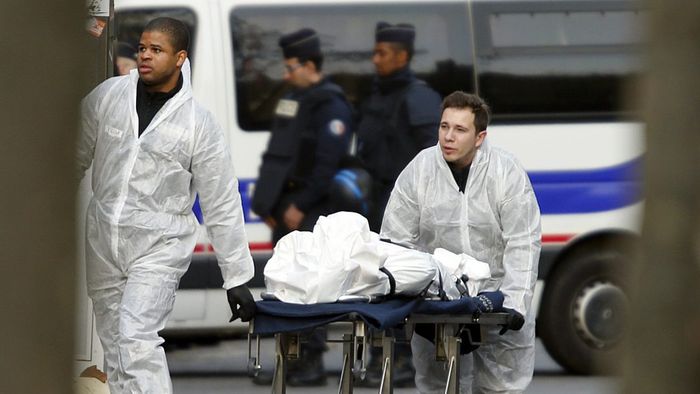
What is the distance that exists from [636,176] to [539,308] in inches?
349

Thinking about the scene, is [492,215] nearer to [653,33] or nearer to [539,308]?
[539,308]

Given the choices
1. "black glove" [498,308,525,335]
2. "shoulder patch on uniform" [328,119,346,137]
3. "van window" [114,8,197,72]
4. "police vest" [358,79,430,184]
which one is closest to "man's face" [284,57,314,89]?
"shoulder patch on uniform" [328,119,346,137]

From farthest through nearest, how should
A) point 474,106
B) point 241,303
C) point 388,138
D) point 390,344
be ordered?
point 388,138
point 474,106
point 241,303
point 390,344

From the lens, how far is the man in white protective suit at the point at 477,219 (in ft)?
24.0

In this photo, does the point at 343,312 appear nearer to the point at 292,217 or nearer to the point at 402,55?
the point at 292,217

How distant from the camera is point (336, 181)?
1084 centimetres

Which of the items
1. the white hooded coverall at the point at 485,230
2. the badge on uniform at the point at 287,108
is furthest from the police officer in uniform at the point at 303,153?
the white hooded coverall at the point at 485,230

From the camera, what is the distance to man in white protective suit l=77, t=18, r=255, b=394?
23.1ft

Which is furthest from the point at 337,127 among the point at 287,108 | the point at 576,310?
the point at 576,310

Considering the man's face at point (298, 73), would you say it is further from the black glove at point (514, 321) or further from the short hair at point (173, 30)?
the black glove at point (514, 321)

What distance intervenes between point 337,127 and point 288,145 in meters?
0.34

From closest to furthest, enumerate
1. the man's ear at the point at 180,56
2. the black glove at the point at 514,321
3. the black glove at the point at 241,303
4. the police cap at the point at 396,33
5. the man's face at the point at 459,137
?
1. the black glove at the point at 241,303
2. the black glove at the point at 514,321
3. the man's ear at the point at 180,56
4. the man's face at the point at 459,137
5. the police cap at the point at 396,33

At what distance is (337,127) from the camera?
10797 mm

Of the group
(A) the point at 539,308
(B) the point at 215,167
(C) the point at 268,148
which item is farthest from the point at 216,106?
(B) the point at 215,167
